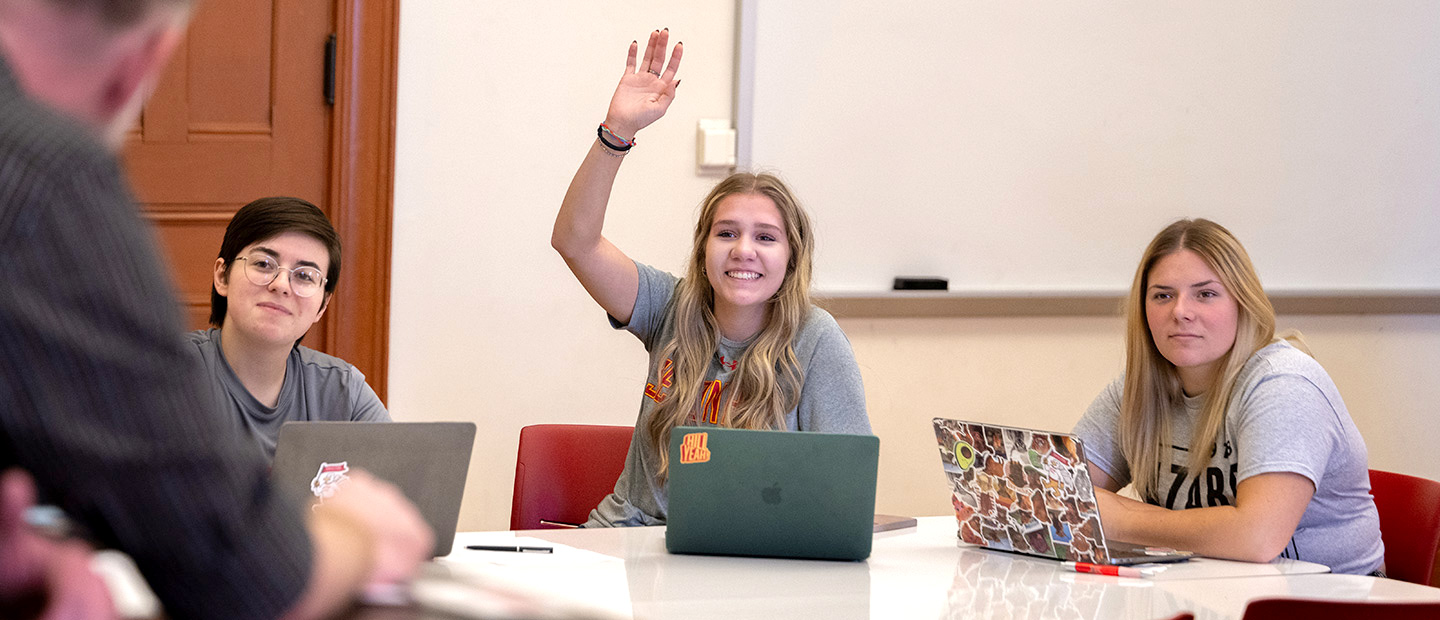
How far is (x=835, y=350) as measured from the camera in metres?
2.49

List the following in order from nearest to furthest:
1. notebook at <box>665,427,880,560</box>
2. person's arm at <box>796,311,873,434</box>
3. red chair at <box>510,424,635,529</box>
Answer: notebook at <box>665,427,880,560</box>
person's arm at <box>796,311,873,434</box>
red chair at <box>510,424,635,529</box>

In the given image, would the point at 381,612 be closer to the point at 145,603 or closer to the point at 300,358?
the point at 145,603

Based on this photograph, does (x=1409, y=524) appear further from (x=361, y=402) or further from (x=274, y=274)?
(x=274, y=274)

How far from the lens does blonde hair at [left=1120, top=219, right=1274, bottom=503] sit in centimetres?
238

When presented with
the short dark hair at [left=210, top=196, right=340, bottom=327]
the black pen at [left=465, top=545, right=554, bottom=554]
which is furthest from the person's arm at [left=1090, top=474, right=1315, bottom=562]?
the short dark hair at [left=210, top=196, right=340, bottom=327]

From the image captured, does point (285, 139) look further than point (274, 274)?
Yes

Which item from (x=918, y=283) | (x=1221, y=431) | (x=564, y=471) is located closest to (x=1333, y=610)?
(x=1221, y=431)

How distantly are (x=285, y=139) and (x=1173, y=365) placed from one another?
223cm

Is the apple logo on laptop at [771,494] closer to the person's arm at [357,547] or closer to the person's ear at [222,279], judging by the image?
the person's ear at [222,279]

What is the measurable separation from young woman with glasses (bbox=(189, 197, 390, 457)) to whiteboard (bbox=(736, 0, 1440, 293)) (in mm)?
1475

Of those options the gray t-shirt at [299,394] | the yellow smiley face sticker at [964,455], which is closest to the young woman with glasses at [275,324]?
the gray t-shirt at [299,394]

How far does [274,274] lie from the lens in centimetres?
225

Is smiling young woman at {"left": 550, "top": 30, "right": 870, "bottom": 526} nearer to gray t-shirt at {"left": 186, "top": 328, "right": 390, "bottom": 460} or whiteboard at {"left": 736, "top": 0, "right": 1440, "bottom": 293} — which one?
gray t-shirt at {"left": 186, "top": 328, "right": 390, "bottom": 460}

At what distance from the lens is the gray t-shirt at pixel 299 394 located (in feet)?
7.18
